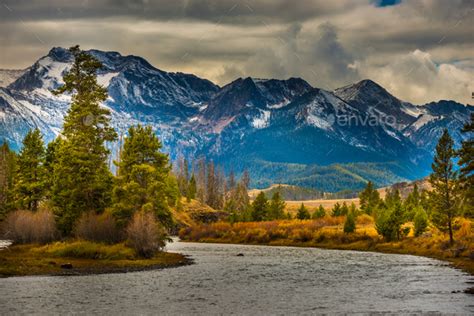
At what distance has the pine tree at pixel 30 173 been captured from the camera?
94.5 m

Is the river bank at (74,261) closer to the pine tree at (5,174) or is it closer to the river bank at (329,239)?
the river bank at (329,239)

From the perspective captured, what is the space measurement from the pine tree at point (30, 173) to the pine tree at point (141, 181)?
21.1 metres

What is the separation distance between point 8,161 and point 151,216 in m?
84.0

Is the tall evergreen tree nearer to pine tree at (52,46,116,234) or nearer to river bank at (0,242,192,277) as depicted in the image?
pine tree at (52,46,116,234)

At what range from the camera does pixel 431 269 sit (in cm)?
6906

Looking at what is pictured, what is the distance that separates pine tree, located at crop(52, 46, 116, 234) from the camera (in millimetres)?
79438

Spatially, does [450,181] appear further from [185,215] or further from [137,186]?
[185,215]

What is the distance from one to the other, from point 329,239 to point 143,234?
61425mm

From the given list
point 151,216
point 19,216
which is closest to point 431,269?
point 151,216

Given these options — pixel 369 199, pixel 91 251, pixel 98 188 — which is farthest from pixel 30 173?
pixel 369 199

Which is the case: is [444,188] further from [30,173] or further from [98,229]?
[30,173]

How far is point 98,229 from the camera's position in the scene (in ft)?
246

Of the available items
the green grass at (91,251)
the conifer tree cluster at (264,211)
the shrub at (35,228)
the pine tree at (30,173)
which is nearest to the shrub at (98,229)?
the green grass at (91,251)

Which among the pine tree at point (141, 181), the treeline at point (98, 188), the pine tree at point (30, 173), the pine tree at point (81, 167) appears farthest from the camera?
the pine tree at point (30, 173)
